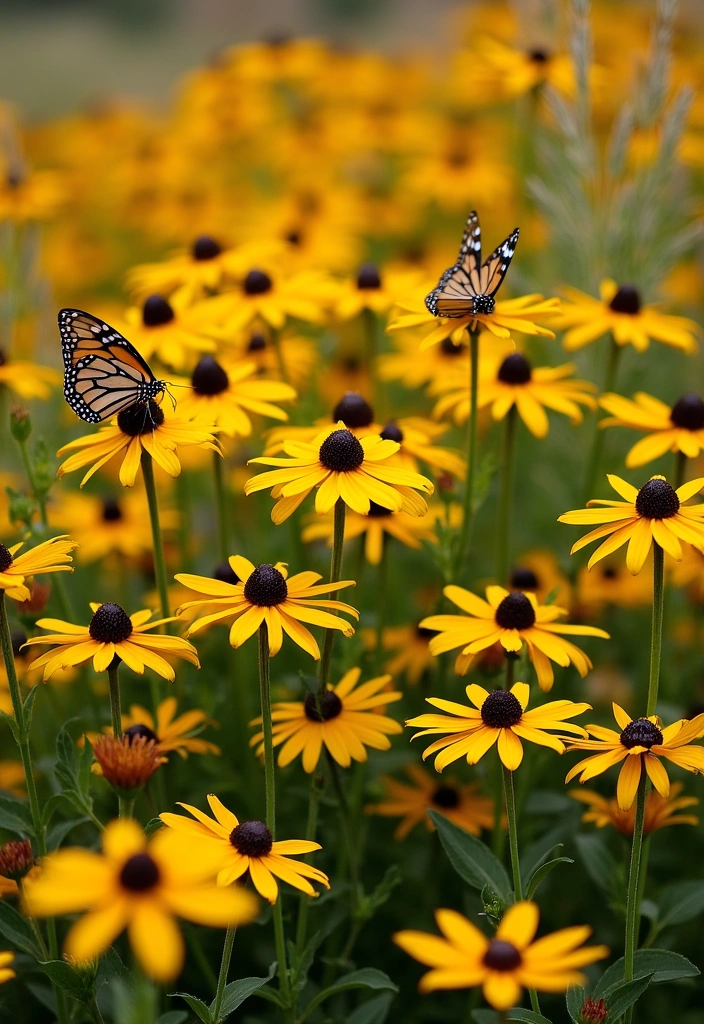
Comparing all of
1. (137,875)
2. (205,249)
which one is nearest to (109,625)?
(137,875)

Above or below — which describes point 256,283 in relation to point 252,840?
above

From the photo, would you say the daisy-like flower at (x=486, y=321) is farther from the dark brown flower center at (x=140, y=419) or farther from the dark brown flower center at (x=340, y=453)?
the dark brown flower center at (x=140, y=419)

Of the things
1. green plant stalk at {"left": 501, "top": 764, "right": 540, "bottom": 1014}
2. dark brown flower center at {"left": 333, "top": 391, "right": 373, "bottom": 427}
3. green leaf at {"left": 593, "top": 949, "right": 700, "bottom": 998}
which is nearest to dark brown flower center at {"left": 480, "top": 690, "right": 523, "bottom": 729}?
green plant stalk at {"left": 501, "top": 764, "right": 540, "bottom": 1014}

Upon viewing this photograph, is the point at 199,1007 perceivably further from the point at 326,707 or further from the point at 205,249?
the point at 205,249

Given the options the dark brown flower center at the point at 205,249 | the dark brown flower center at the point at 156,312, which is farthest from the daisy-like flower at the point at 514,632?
the dark brown flower center at the point at 205,249

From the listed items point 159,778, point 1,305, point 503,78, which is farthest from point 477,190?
point 159,778

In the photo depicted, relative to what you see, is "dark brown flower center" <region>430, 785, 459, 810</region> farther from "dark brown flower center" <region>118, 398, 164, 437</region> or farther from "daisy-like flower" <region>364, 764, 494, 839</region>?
"dark brown flower center" <region>118, 398, 164, 437</region>
